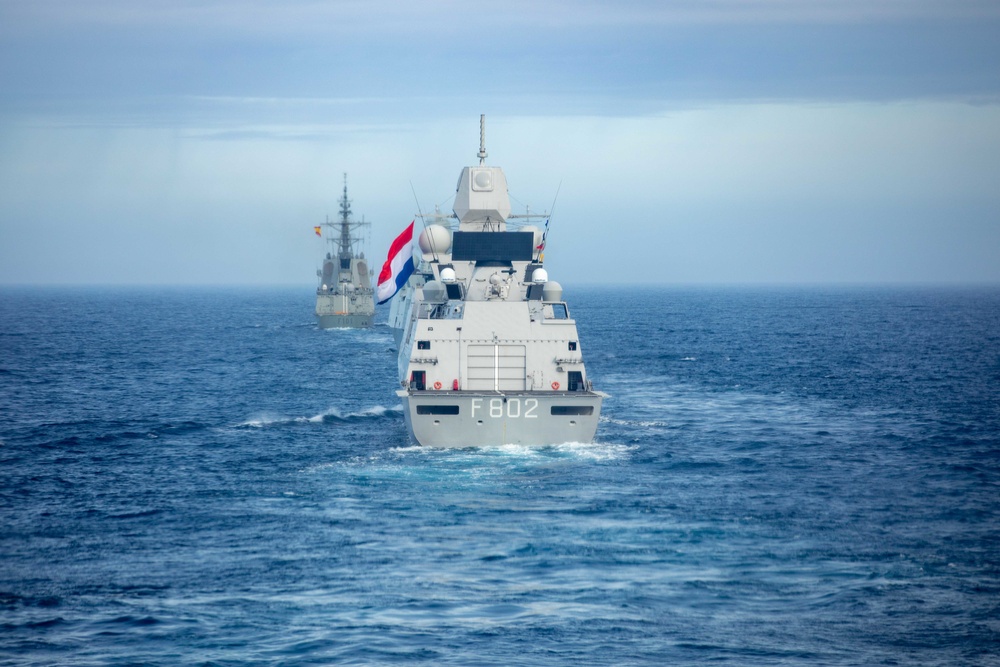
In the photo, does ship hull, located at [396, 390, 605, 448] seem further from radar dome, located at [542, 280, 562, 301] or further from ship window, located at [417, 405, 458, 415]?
radar dome, located at [542, 280, 562, 301]

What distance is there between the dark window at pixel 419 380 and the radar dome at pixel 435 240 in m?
19.9

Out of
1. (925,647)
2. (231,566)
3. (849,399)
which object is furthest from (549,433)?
(849,399)

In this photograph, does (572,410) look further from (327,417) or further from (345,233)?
(345,233)

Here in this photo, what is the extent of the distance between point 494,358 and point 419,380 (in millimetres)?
2819

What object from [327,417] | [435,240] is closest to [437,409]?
[327,417]

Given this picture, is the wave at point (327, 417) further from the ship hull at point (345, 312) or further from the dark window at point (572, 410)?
the ship hull at point (345, 312)

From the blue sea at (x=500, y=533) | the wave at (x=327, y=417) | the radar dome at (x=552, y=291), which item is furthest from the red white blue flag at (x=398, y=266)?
the radar dome at (x=552, y=291)

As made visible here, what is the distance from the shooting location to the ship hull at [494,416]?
35969 millimetres

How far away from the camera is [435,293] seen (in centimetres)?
4388

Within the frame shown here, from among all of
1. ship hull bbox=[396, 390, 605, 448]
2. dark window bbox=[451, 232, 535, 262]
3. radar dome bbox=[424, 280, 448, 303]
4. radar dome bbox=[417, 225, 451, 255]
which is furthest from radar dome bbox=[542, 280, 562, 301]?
radar dome bbox=[417, 225, 451, 255]

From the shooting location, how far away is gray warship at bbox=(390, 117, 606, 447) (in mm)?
36094

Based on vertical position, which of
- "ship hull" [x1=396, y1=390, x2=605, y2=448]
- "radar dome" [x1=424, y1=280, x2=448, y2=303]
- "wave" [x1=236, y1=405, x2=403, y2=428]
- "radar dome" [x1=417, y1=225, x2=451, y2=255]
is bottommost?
"wave" [x1=236, y1=405, x2=403, y2=428]

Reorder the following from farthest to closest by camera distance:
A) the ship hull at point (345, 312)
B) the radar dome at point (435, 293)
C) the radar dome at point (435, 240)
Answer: the ship hull at point (345, 312)
the radar dome at point (435, 240)
the radar dome at point (435, 293)

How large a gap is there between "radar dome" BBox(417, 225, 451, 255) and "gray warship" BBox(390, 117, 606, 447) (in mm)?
11487
